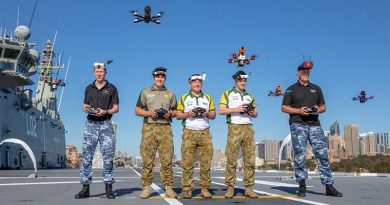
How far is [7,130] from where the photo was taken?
4741 centimetres

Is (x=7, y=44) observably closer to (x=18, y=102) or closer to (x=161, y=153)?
(x=18, y=102)

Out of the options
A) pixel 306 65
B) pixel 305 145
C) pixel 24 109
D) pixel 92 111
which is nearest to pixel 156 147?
pixel 92 111

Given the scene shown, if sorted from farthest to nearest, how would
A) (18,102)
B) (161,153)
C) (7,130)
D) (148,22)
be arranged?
(18,102)
(7,130)
(148,22)
(161,153)

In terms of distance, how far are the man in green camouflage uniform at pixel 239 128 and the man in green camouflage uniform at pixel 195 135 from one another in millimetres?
340

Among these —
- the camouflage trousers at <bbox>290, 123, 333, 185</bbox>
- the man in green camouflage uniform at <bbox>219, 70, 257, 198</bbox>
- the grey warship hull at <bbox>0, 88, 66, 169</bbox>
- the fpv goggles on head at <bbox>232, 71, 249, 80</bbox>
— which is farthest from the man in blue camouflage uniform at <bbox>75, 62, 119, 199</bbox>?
the grey warship hull at <bbox>0, 88, 66, 169</bbox>

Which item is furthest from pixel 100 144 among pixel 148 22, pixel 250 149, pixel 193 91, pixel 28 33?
pixel 28 33

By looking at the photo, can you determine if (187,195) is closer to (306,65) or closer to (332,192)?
(332,192)

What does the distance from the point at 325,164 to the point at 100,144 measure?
432 centimetres

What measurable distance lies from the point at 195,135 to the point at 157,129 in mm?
714

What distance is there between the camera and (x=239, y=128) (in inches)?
299

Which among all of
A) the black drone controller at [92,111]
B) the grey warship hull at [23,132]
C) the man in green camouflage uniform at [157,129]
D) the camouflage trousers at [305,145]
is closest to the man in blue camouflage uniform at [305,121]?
the camouflage trousers at [305,145]

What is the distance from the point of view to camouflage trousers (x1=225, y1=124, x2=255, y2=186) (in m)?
7.48

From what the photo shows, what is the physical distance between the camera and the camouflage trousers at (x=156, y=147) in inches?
292


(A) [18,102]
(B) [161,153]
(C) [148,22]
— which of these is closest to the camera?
(B) [161,153]
